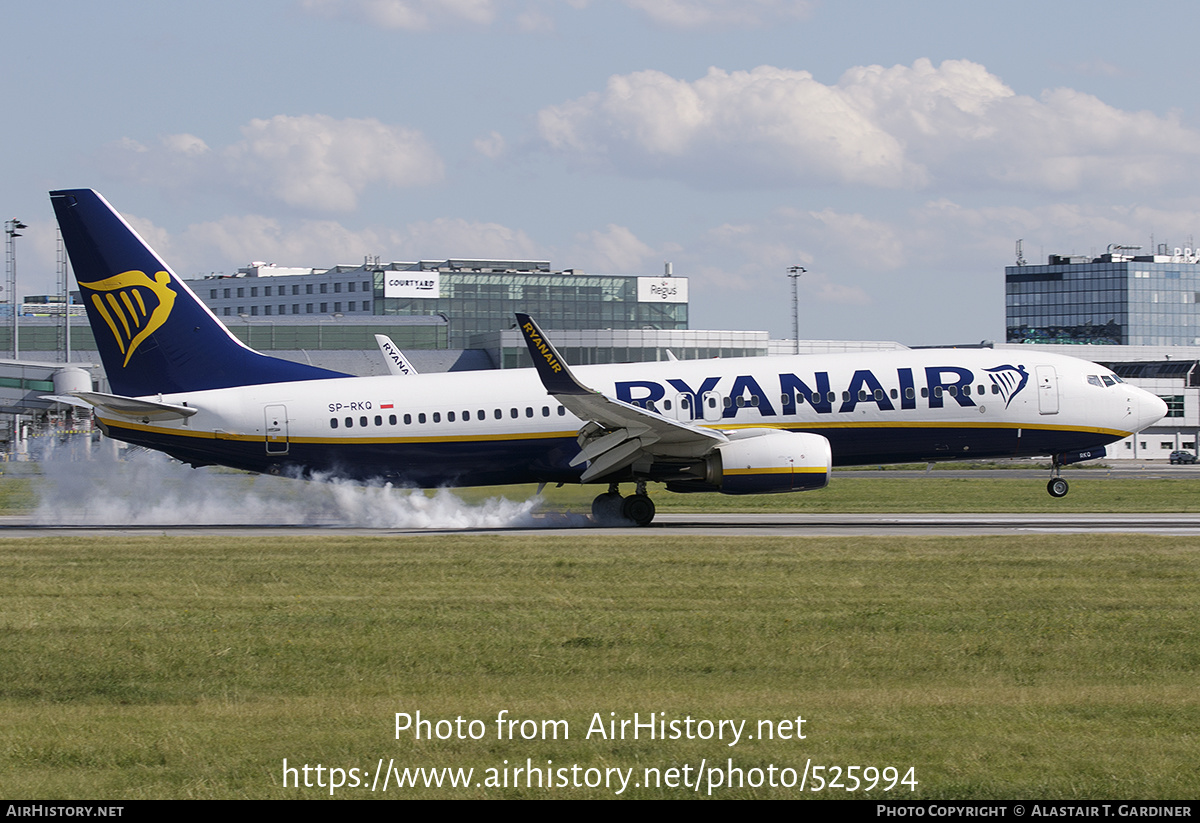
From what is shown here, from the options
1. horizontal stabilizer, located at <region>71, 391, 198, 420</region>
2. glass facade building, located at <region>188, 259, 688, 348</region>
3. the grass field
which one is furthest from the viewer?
glass facade building, located at <region>188, 259, 688, 348</region>

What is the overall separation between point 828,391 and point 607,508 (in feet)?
20.9

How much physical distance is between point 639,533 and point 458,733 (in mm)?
18173

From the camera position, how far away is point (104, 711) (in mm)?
11156

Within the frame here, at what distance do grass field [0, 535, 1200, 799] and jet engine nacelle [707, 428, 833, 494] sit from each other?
6.37m

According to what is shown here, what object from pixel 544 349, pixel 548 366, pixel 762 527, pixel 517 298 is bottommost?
pixel 762 527

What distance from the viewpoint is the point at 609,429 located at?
97.8 ft

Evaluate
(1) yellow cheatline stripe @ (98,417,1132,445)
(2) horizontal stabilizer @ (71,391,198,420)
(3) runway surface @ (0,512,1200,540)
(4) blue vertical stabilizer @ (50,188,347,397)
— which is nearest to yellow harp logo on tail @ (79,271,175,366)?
(4) blue vertical stabilizer @ (50,188,347,397)

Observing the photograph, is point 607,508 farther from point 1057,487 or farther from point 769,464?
point 1057,487

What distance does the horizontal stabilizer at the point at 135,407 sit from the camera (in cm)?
2936

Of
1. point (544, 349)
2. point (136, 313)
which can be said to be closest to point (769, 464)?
point (544, 349)

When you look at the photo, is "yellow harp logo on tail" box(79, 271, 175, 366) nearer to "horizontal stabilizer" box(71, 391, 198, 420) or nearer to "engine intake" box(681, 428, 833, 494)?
"horizontal stabilizer" box(71, 391, 198, 420)

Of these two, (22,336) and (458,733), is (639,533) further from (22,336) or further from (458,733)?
(22,336)

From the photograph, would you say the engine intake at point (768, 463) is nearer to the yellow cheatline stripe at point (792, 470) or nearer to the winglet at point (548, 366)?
the yellow cheatline stripe at point (792, 470)

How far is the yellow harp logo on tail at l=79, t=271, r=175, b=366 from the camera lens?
3055 centimetres
